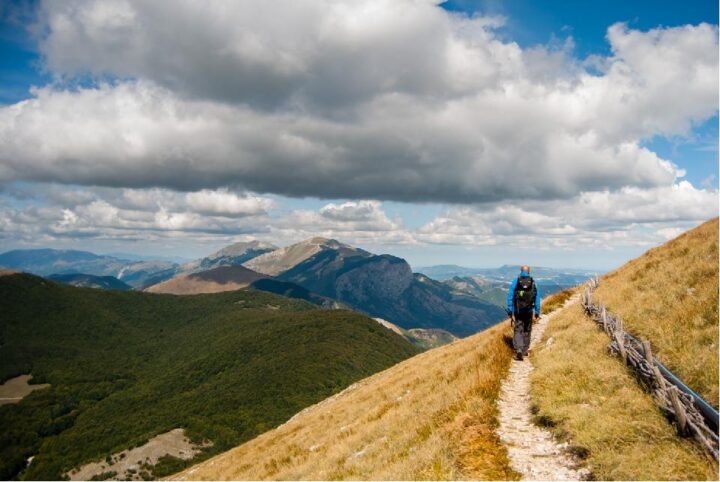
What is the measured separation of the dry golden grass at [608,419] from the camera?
8.40 meters

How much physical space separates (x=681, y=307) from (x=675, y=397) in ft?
27.2

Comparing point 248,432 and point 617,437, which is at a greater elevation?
point 617,437

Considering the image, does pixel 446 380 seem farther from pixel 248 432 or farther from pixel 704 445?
pixel 248 432

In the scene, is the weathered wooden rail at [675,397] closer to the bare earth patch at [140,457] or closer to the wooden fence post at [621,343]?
the wooden fence post at [621,343]

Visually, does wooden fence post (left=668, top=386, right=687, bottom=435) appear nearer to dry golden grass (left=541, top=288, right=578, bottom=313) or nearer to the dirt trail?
the dirt trail

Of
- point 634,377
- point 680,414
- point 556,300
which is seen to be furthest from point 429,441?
point 556,300

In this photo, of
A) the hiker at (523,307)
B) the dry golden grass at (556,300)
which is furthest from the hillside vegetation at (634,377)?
the dry golden grass at (556,300)

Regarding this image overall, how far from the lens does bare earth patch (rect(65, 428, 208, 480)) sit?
16900 cm

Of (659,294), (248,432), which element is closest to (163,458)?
(248,432)

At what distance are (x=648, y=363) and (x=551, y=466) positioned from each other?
14.2 ft

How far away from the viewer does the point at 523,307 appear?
65.0 feet

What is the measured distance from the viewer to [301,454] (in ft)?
65.7

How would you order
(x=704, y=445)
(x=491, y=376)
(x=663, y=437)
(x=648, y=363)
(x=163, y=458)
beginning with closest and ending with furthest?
(x=704, y=445), (x=663, y=437), (x=648, y=363), (x=491, y=376), (x=163, y=458)

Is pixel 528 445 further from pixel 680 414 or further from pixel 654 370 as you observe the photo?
pixel 654 370
